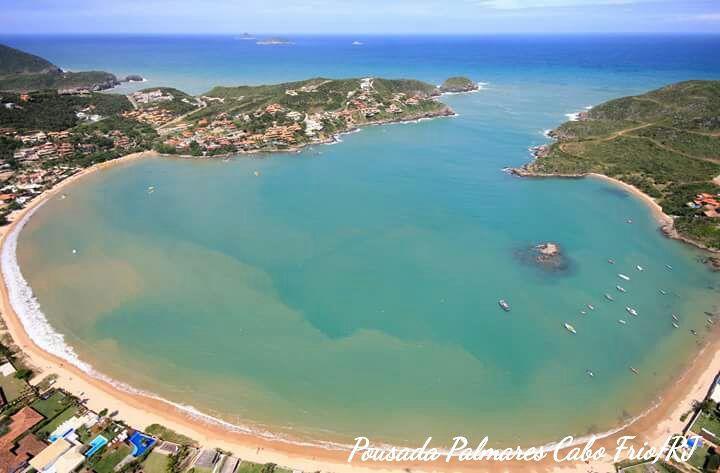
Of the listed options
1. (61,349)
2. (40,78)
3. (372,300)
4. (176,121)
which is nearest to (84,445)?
(61,349)

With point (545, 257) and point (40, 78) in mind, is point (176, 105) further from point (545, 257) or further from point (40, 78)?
point (545, 257)

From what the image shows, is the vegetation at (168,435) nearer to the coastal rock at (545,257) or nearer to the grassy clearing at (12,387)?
the grassy clearing at (12,387)

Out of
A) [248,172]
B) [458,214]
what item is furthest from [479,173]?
[248,172]

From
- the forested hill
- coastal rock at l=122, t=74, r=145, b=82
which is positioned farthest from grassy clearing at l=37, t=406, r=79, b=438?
the forested hill

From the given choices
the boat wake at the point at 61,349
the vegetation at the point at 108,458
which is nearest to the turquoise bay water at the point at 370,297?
the boat wake at the point at 61,349

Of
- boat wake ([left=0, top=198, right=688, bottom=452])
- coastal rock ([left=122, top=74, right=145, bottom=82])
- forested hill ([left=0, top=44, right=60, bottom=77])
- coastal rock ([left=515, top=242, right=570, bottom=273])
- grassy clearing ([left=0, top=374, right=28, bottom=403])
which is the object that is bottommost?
boat wake ([left=0, top=198, right=688, bottom=452])

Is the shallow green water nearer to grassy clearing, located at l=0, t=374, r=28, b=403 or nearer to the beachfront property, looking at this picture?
the beachfront property

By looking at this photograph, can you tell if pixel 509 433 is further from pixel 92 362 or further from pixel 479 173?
→ pixel 479 173
